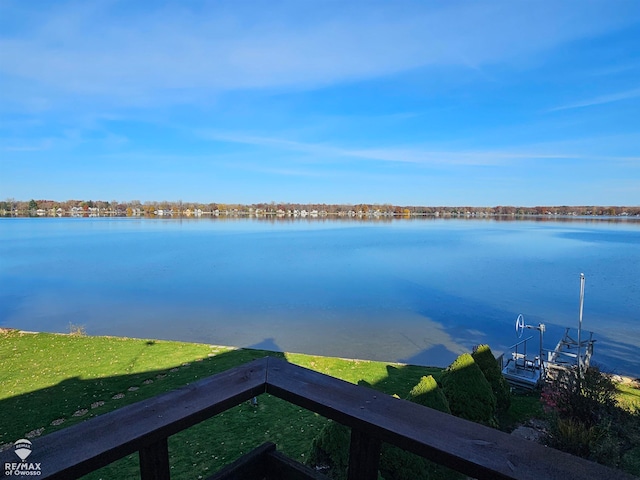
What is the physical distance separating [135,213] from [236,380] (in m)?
178

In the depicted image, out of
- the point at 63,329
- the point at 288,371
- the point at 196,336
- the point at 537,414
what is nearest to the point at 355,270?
the point at 196,336

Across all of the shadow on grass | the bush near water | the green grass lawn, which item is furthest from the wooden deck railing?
the shadow on grass

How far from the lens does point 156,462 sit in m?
1.12

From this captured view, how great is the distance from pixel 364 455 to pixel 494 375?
651 centimetres

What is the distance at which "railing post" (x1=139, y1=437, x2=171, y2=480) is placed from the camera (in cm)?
109

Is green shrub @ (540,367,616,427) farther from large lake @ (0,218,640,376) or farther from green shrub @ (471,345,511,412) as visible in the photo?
A: large lake @ (0,218,640,376)

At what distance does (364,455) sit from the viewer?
1.17 m

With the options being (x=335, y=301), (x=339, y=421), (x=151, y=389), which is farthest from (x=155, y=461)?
(x=335, y=301)

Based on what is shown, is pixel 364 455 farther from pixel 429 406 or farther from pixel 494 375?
pixel 494 375

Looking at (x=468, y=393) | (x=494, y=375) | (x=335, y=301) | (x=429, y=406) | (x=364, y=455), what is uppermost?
(x=364, y=455)

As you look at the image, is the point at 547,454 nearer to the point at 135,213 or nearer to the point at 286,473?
the point at 286,473

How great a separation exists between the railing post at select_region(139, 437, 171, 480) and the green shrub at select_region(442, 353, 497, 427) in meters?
5.14

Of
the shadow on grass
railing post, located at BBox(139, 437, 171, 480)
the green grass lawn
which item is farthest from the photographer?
the green grass lawn

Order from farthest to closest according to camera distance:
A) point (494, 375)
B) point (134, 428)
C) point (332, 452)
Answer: point (494, 375) < point (332, 452) < point (134, 428)
